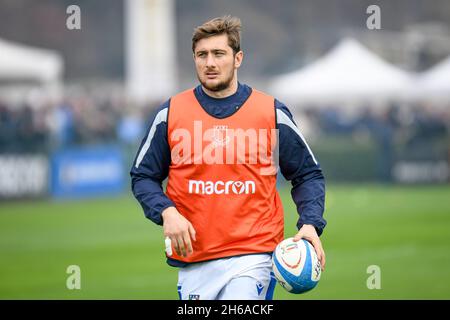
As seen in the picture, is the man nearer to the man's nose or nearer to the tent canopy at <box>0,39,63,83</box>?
the man's nose

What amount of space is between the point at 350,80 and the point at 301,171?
22.1m

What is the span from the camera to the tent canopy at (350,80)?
28203 millimetres

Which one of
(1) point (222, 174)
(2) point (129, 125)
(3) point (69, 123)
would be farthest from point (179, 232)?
(2) point (129, 125)

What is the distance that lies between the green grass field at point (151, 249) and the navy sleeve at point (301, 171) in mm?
4700

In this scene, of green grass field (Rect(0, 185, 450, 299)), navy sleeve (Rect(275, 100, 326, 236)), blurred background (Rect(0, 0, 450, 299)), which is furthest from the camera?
blurred background (Rect(0, 0, 450, 299))

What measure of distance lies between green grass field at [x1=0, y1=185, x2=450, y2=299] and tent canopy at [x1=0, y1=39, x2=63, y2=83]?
5.22 metres

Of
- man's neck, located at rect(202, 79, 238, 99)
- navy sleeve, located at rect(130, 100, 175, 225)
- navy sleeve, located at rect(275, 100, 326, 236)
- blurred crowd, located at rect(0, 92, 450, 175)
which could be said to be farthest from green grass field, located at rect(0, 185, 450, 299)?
man's neck, located at rect(202, 79, 238, 99)

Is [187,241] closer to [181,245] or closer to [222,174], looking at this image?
[181,245]

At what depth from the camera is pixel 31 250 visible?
50.3 ft

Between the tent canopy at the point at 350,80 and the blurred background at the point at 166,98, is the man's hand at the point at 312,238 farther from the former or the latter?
the tent canopy at the point at 350,80

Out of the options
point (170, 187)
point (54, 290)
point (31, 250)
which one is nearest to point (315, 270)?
point (170, 187)

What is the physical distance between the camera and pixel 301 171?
6.35 m

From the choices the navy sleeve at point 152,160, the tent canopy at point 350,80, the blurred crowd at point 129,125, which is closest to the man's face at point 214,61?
the navy sleeve at point 152,160

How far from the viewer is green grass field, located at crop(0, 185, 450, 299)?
11.6m
